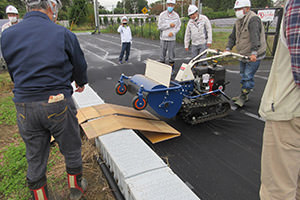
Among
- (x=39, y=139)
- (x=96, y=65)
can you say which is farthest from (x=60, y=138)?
(x=96, y=65)

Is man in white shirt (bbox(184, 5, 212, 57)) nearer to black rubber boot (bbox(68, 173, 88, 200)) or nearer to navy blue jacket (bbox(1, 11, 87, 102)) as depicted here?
navy blue jacket (bbox(1, 11, 87, 102))

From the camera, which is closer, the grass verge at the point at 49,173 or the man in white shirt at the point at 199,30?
the grass verge at the point at 49,173

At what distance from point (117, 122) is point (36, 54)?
1669 mm

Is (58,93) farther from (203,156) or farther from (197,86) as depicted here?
(197,86)

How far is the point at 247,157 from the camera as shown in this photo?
3.13m

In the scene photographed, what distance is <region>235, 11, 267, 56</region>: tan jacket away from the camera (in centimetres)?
432

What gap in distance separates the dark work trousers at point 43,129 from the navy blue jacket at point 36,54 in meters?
0.10

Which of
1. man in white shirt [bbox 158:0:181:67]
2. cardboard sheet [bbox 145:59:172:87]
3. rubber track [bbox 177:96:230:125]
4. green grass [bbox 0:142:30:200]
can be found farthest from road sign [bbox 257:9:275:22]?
green grass [bbox 0:142:30:200]

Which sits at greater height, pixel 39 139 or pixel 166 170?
pixel 39 139

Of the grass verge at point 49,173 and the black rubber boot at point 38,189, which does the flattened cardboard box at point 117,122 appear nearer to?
the grass verge at point 49,173

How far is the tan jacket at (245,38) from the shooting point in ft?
14.2

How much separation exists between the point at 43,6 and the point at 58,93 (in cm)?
74

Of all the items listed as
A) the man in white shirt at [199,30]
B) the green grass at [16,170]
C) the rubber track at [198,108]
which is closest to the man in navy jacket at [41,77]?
the green grass at [16,170]

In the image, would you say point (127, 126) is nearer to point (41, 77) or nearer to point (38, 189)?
point (38, 189)
